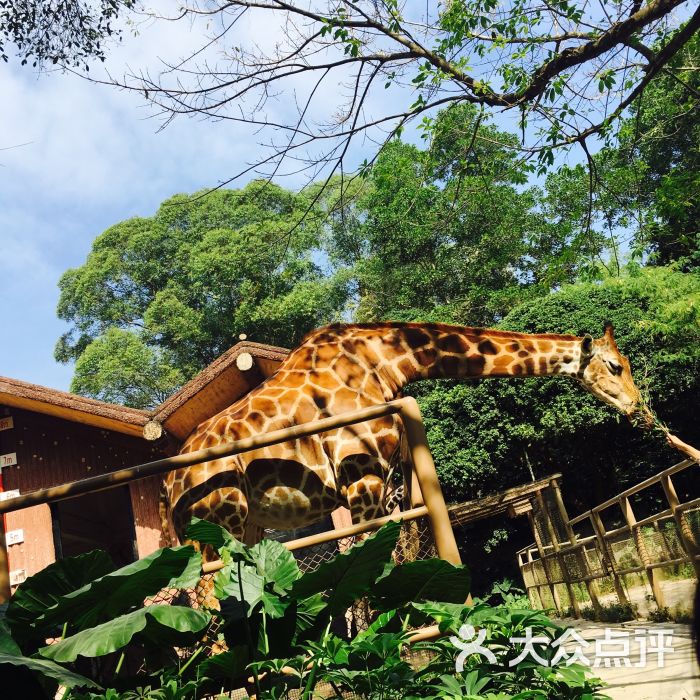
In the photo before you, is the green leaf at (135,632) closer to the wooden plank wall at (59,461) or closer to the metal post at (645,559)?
the wooden plank wall at (59,461)

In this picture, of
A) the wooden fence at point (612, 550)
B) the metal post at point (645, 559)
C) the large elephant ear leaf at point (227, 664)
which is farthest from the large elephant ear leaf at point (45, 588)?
the metal post at point (645, 559)

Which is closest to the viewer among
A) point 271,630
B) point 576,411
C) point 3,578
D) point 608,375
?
point 271,630

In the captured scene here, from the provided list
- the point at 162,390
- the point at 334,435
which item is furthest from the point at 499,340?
the point at 162,390

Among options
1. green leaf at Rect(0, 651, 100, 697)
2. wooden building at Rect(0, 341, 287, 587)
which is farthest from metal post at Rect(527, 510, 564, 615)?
green leaf at Rect(0, 651, 100, 697)

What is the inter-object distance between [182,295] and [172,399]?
63.0 feet

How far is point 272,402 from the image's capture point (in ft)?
17.6

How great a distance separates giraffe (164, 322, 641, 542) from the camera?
4.91m

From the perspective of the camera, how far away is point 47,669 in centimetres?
189

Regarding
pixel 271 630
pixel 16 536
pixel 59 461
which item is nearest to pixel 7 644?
pixel 271 630

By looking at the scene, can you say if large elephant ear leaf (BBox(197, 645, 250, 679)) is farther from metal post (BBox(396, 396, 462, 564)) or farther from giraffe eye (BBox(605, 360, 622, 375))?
giraffe eye (BBox(605, 360, 622, 375))

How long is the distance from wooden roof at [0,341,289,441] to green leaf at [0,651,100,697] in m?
5.62

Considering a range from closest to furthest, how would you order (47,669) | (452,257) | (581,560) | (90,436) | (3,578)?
(47,669) → (3,578) → (90,436) → (581,560) → (452,257)

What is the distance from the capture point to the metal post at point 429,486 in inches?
111

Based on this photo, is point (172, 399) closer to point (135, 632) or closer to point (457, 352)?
point (457, 352)
